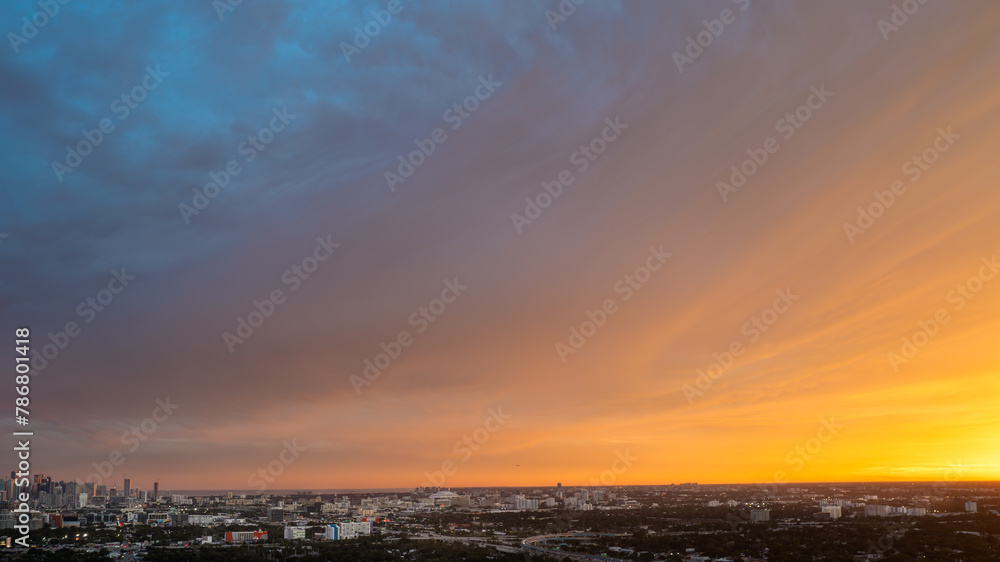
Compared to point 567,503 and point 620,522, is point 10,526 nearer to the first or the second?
point 620,522

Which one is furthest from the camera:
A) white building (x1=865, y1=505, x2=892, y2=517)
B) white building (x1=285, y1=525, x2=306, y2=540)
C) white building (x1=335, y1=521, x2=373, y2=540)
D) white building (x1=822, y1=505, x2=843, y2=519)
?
A: white building (x1=865, y1=505, x2=892, y2=517)

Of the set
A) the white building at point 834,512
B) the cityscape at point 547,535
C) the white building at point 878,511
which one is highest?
the cityscape at point 547,535

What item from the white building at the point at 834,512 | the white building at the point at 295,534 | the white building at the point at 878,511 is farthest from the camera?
the white building at the point at 878,511

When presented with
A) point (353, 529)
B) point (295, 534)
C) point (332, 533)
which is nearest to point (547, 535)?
point (353, 529)

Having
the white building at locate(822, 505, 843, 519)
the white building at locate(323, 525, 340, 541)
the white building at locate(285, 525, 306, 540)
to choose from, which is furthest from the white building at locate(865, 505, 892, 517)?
the white building at locate(285, 525, 306, 540)

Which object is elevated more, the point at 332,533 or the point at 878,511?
the point at 332,533

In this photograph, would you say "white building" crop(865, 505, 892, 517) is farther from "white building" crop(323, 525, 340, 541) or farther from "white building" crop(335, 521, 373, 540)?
"white building" crop(323, 525, 340, 541)

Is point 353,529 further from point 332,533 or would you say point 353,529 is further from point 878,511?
point 878,511

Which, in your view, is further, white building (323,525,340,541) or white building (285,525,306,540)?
white building (285,525,306,540)

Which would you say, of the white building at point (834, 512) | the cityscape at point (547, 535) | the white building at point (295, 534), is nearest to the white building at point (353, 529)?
the cityscape at point (547, 535)

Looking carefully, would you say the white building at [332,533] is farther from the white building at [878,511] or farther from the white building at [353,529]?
the white building at [878,511]

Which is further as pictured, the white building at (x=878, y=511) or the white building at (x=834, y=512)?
the white building at (x=878, y=511)
